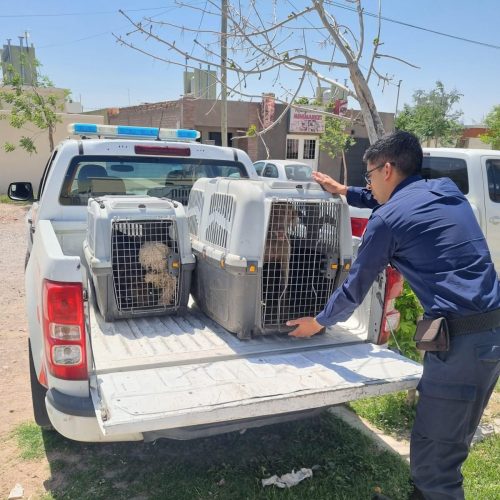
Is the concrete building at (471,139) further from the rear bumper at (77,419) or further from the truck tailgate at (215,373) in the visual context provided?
the rear bumper at (77,419)

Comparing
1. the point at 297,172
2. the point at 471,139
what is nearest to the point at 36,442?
the point at 297,172

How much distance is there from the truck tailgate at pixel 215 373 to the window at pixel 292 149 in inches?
733

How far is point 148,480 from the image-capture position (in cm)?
296

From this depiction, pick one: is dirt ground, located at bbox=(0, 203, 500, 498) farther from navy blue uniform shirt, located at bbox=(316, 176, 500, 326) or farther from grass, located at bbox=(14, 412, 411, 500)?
navy blue uniform shirt, located at bbox=(316, 176, 500, 326)

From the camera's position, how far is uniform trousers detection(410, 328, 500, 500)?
7.36 ft

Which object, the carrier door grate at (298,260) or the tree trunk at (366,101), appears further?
the tree trunk at (366,101)

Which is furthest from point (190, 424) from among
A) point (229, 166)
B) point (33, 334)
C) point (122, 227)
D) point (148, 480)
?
point (229, 166)

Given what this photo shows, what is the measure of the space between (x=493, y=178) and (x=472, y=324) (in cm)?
561

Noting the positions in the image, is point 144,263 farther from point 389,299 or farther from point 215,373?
point 389,299

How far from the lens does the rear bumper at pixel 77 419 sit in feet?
7.58

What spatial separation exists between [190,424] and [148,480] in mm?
1020

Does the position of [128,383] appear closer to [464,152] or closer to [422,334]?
[422,334]

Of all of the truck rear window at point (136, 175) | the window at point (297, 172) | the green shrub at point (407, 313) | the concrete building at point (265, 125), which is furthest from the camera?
the concrete building at point (265, 125)

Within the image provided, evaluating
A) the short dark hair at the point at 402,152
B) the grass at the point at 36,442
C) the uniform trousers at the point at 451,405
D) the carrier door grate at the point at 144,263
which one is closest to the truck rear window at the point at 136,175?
the carrier door grate at the point at 144,263
